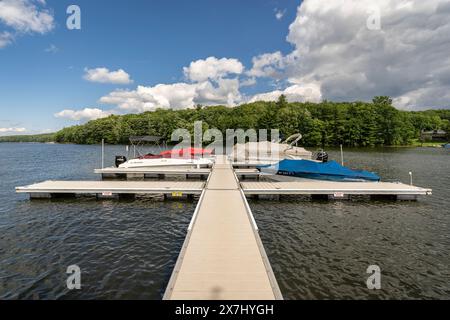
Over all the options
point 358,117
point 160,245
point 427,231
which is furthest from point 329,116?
point 160,245

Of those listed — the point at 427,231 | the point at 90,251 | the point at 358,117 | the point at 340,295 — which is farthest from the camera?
the point at 358,117

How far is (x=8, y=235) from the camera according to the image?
11.0 meters

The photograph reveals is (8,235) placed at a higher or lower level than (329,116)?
lower

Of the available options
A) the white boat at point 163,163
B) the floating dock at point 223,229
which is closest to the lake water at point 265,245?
the floating dock at point 223,229

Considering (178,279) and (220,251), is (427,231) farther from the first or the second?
(178,279)

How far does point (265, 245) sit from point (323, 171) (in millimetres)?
13099

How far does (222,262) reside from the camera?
23.5ft

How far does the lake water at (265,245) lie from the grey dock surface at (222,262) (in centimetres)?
109

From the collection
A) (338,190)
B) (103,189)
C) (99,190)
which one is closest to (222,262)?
(338,190)

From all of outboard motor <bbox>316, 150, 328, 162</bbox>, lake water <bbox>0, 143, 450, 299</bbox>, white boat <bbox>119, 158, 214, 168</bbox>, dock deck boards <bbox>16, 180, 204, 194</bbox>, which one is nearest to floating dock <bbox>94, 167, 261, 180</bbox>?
white boat <bbox>119, 158, 214, 168</bbox>

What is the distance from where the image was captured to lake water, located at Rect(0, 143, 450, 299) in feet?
24.3

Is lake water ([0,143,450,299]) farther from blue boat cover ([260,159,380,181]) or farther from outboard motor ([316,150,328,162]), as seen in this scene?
outboard motor ([316,150,328,162])
